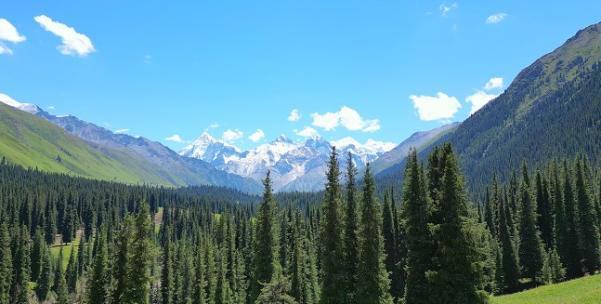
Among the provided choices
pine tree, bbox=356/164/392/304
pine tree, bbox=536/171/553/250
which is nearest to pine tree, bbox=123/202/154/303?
pine tree, bbox=356/164/392/304

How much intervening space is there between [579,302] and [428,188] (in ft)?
49.9

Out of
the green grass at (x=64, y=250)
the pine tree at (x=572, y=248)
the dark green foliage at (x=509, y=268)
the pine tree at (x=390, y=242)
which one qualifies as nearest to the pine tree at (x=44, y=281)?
the green grass at (x=64, y=250)

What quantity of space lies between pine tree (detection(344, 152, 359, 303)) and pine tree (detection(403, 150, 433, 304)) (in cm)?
544

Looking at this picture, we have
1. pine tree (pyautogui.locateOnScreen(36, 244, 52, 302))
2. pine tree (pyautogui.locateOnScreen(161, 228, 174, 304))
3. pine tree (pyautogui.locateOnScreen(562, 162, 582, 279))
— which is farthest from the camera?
pine tree (pyautogui.locateOnScreen(36, 244, 52, 302))

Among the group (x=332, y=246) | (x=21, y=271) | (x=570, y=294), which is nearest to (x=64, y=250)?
(x=21, y=271)

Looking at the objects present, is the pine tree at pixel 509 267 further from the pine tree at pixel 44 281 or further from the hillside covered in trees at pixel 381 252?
the pine tree at pixel 44 281

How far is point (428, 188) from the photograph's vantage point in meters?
33.6

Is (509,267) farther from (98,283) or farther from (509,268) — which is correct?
(98,283)

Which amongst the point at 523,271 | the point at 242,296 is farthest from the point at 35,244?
the point at 523,271

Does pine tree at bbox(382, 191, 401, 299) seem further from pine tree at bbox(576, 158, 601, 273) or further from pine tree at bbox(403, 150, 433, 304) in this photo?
pine tree at bbox(403, 150, 433, 304)

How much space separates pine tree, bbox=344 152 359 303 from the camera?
1489 inches

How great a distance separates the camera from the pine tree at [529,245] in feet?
225

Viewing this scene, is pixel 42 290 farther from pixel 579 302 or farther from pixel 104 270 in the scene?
pixel 579 302

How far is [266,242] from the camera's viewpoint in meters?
52.3
